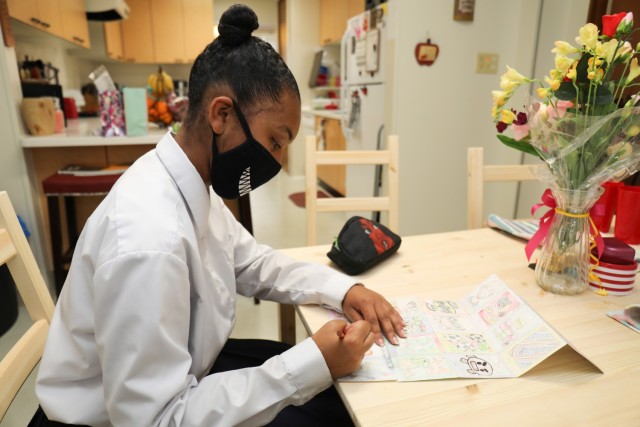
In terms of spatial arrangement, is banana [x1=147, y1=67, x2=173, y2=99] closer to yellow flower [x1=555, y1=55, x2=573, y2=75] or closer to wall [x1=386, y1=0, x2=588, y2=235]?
wall [x1=386, y1=0, x2=588, y2=235]

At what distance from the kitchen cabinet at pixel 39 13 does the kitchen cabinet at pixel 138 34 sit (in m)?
2.37

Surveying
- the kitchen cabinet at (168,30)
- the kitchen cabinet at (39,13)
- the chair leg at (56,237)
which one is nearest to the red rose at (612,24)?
the chair leg at (56,237)

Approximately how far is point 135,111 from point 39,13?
4.05 ft

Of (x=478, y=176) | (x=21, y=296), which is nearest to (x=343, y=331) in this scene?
(x=21, y=296)

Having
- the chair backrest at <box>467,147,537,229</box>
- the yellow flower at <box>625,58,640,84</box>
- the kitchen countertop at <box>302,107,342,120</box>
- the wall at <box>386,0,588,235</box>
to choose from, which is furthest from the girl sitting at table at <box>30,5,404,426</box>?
the kitchen countertop at <box>302,107,342,120</box>

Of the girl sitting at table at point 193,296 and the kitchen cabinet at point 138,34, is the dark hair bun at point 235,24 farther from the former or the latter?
the kitchen cabinet at point 138,34

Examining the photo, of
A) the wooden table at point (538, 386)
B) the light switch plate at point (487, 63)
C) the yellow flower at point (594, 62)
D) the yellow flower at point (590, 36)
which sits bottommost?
the wooden table at point (538, 386)

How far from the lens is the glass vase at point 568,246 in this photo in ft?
2.97

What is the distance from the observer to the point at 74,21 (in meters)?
3.68

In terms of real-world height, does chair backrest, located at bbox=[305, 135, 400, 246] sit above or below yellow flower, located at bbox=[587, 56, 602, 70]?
below

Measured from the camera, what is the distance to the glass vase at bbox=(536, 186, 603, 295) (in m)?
Result: 0.91

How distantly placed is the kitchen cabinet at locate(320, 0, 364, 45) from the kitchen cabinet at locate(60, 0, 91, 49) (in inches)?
100

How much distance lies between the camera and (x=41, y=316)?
90 cm

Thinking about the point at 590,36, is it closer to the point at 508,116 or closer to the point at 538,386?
the point at 508,116
